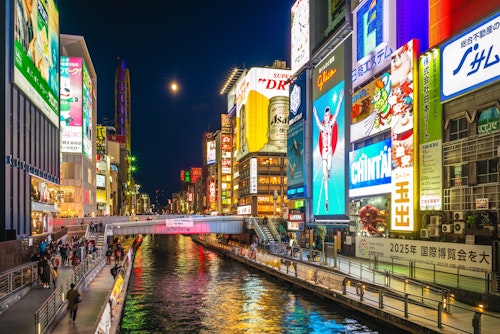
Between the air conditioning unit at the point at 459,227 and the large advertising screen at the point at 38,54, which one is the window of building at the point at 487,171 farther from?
the large advertising screen at the point at 38,54

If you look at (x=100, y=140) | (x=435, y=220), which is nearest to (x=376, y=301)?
(x=435, y=220)

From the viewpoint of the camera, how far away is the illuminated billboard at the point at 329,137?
5766cm

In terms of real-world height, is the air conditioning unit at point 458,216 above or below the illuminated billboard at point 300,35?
below

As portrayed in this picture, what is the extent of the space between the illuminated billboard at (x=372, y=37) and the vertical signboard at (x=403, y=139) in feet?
15.6

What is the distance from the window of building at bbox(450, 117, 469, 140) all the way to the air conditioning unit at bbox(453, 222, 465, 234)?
562cm

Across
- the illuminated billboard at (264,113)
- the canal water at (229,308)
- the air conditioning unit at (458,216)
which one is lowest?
the canal water at (229,308)

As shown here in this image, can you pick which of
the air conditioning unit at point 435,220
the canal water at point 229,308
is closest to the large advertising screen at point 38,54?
the canal water at point 229,308

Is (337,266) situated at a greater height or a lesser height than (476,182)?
lesser

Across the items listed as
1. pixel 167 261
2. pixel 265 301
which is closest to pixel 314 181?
pixel 167 261

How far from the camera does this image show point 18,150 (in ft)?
136

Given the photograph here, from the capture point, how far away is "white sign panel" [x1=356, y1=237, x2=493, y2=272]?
2600cm

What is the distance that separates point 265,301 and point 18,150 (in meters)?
24.5

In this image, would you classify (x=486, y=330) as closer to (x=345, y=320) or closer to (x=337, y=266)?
(x=345, y=320)

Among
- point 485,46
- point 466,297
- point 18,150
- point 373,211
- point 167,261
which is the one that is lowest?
point 167,261
